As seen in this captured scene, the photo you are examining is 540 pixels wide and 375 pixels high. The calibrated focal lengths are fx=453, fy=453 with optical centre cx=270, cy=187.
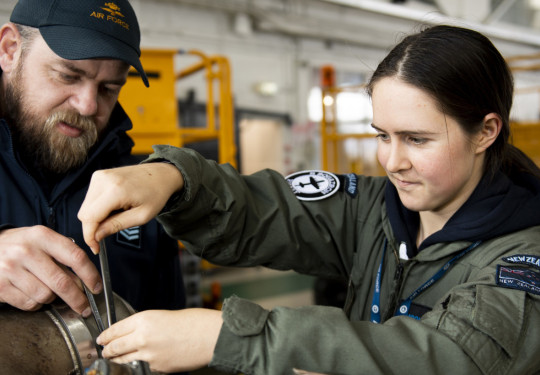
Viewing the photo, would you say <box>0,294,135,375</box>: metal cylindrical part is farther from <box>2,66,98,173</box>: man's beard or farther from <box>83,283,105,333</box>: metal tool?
<box>2,66,98,173</box>: man's beard

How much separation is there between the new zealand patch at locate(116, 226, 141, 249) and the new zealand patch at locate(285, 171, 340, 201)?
44 centimetres

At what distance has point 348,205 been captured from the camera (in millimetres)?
1231

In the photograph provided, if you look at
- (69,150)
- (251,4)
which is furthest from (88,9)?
(251,4)

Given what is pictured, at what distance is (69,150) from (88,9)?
0.37 meters

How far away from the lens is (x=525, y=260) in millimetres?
846

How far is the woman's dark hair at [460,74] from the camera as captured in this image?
37.5 inches

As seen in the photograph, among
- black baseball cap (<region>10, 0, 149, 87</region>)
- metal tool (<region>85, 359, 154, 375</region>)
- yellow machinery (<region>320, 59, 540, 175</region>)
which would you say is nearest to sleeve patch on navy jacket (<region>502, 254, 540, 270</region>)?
metal tool (<region>85, 359, 154, 375</region>)

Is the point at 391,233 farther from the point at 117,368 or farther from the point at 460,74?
the point at 117,368

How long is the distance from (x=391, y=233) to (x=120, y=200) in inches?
26.2

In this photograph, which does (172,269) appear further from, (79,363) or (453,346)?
(453,346)

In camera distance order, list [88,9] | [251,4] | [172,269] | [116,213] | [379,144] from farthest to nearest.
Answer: [251,4]
[172,269]
[88,9]
[379,144]
[116,213]

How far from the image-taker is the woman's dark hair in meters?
0.95

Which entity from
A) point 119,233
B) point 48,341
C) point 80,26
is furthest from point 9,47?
point 48,341

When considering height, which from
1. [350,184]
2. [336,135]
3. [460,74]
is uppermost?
[460,74]
